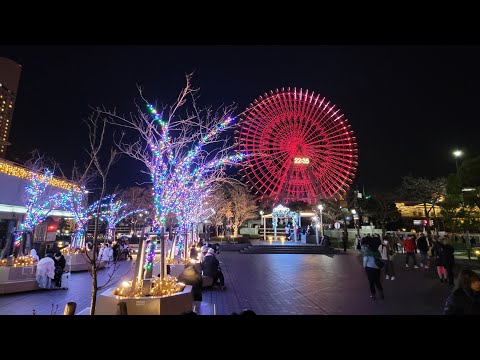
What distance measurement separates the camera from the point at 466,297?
10.8 feet

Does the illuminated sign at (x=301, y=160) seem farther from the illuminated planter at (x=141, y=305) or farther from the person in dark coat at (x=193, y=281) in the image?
the illuminated planter at (x=141, y=305)

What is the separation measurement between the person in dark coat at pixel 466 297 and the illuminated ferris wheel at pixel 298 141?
2719 cm

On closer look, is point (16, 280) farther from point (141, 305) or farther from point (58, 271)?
point (141, 305)

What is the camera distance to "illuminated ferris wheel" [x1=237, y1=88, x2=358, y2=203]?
1214 inches

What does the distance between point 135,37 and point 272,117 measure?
2966 cm

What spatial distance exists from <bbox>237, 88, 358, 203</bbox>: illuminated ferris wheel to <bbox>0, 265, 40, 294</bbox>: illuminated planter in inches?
903

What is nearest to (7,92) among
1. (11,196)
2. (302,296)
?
(11,196)

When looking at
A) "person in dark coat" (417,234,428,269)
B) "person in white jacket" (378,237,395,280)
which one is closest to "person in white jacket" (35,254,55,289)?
"person in white jacket" (378,237,395,280)

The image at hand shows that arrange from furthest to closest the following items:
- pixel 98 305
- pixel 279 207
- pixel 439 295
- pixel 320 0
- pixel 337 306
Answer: pixel 279 207 < pixel 439 295 < pixel 337 306 < pixel 98 305 < pixel 320 0

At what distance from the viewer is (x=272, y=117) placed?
103 feet

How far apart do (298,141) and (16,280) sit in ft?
89.0
